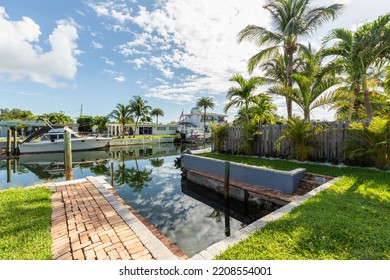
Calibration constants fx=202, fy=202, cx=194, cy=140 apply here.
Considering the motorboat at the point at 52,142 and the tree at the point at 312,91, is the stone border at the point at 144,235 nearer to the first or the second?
Answer: the tree at the point at 312,91

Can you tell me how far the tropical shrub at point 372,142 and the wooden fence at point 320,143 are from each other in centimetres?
38

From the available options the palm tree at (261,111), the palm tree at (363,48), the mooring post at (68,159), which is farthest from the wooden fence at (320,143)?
the mooring post at (68,159)

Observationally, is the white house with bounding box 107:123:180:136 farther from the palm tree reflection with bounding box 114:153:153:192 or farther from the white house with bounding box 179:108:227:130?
the palm tree reflection with bounding box 114:153:153:192

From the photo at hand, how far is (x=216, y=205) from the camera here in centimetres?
682

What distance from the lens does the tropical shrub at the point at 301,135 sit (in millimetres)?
7164

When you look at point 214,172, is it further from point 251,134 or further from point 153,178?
point 153,178

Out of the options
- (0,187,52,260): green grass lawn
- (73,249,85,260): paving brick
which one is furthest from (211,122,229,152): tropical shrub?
(73,249,85,260): paving brick

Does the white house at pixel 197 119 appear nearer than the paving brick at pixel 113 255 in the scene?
No

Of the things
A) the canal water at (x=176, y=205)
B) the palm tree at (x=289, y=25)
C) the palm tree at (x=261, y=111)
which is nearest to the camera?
the canal water at (x=176, y=205)

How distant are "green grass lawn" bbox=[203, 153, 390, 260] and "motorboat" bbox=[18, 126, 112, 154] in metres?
20.8

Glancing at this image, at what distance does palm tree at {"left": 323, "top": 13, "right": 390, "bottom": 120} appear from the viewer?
7047mm

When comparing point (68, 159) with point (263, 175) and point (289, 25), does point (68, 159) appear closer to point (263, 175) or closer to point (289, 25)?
point (263, 175)
